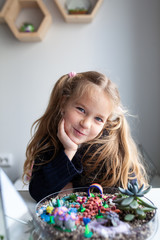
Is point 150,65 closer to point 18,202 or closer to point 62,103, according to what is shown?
point 62,103

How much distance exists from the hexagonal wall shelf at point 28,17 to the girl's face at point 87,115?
99 cm

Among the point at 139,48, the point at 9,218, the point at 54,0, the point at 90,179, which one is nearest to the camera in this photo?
the point at 9,218

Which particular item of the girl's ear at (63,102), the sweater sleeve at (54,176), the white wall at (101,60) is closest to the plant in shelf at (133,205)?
the sweater sleeve at (54,176)

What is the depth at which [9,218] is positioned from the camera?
382 millimetres

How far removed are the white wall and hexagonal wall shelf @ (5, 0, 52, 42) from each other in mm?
76

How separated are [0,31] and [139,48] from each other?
3.09ft

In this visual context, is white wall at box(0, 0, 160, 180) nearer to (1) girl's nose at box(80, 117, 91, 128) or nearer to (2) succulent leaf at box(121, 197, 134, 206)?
(1) girl's nose at box(80, 117, 91, 128)

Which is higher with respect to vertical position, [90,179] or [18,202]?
[18,202]

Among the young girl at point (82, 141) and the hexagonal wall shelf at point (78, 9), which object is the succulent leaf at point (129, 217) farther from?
the hexagonal wall shelf at point (78, 9)

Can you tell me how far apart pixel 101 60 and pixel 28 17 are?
568 millimetres

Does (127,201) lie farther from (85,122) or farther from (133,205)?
(85,122)

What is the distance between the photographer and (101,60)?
1.72 m

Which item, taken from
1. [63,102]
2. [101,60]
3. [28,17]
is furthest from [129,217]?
[28,17]

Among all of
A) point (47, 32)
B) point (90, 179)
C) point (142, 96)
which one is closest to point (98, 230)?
point (90, 179)
